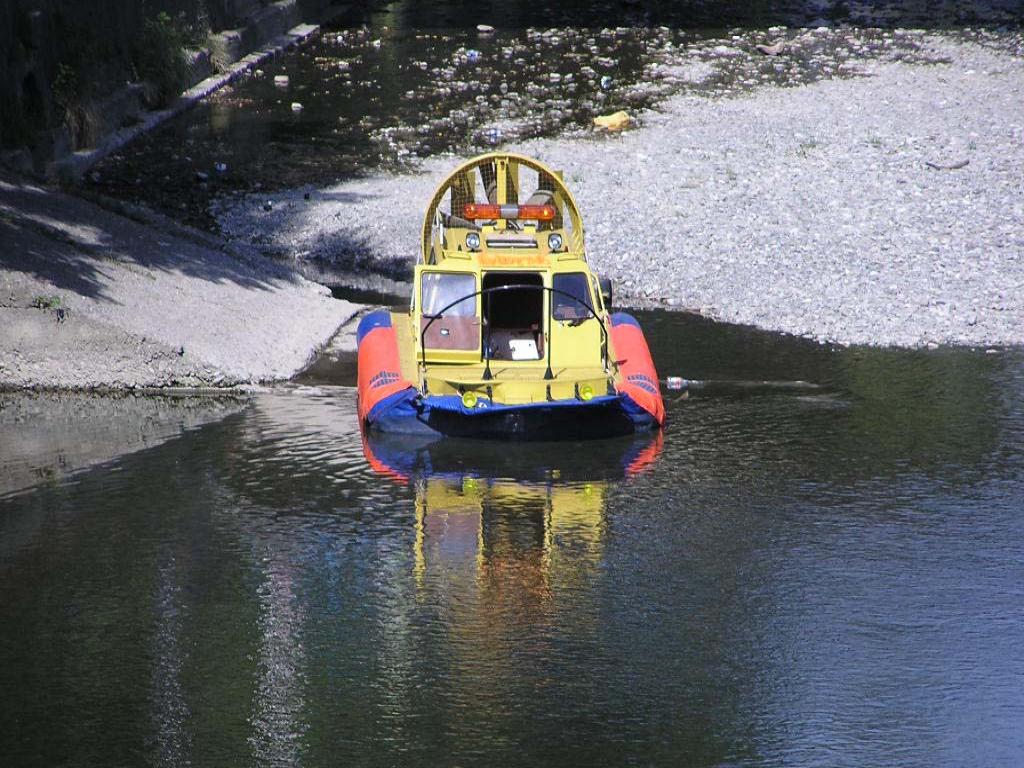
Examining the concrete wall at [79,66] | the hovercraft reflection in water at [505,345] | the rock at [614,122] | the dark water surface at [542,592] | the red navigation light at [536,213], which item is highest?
the concrete wall at [79,66]

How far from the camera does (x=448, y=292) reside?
13586 millimetres

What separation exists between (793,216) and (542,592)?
34.0ft

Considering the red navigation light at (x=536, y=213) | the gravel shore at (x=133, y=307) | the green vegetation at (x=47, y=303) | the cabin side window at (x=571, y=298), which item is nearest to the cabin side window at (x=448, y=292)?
the cabin side window at (x=571, y=298)

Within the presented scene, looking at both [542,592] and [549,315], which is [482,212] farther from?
[542,592]

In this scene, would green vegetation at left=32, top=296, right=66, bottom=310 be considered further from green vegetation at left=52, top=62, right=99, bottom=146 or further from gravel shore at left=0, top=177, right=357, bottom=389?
green vegetation at left=52, top=62, right=99, bottom=146

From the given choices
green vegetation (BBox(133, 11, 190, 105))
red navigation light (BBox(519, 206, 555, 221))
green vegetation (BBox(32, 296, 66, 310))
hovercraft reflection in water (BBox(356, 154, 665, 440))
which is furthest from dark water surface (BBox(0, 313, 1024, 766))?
green vegetation (BBox(133, 11, 190, 105))

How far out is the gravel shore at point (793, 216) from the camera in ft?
55.5

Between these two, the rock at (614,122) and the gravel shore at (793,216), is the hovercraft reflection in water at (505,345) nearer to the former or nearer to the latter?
the gravel shore at (793,216)

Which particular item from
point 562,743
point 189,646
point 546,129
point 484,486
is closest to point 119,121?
point 546,129

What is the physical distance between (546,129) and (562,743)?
18402mm

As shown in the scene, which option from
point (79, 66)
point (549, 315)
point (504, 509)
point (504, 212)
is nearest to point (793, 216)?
point (504, 212)

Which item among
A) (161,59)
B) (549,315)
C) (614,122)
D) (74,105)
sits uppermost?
(161,59)

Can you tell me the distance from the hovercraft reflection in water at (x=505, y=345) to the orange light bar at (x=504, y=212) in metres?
0.01

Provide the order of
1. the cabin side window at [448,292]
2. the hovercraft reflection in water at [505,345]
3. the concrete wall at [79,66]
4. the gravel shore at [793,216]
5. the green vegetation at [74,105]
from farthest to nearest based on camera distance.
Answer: the green vegetation at [74,105]
the concrete wall at [79,66]
the gravel shore at [793,216]
the cabin side window at [448,292]
the hovercraft reflection in water at [505,345]
